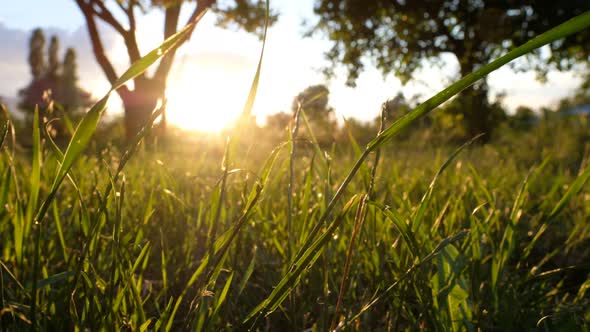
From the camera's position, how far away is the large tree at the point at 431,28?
7297 millimetres

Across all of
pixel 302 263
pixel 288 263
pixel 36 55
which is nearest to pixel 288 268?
pixel 302 263

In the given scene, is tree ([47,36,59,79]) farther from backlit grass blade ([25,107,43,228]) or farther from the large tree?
backlit grass blade ([25,107,43,228])

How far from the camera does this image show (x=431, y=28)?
30.0 feet

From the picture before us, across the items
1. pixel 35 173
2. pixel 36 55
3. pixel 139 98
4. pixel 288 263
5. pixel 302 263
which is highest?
pixel 36 55

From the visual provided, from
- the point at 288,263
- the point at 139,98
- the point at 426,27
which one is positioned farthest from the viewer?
the point at 426,27

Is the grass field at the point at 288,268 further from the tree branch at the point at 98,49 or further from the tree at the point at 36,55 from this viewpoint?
the tree at the point at 36,55

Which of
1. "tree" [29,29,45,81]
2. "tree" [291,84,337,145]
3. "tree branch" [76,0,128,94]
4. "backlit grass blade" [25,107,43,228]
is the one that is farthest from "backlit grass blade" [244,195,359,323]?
"tree" [29,29,45,81]

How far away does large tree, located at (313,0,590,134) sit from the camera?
287 inches

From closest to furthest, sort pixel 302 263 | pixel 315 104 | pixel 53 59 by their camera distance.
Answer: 1. pixel 302 263
2. pixel 315 104
3. pixel 53 59

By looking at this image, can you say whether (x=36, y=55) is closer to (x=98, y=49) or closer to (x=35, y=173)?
(x=98, y=49)

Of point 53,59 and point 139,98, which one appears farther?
point 53,59

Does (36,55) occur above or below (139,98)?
above

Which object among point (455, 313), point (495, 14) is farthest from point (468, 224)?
point (495, 14)

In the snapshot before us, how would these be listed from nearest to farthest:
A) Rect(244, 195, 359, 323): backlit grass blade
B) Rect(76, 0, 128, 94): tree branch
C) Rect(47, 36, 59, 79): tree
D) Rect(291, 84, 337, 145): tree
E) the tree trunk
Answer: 1. Rect(244, 195, 359, 323): backlit grass blade
2. Rect(291, 84, 337, 145): tree
3. the tree trunk
4. Rect(76, 0, 128, 94): tree branch
5. Rect(47, 36, 59, 79): tree
